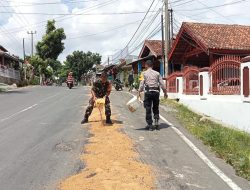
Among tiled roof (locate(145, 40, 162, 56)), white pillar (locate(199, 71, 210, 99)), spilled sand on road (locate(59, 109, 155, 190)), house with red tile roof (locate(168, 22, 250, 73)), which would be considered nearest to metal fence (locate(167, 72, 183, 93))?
house with red tile roof (locate(168, 22, 250, 73))

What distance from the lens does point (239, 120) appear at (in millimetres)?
13516

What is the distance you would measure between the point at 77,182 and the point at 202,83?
1174 cm

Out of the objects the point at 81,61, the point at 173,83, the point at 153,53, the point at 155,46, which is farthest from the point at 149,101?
the point at 81,61

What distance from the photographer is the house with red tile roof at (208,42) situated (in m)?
26.0

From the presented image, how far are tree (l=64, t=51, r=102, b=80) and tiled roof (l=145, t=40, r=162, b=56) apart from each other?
55037 mm

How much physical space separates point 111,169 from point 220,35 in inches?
855

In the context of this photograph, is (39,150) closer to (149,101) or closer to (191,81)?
(149,101)

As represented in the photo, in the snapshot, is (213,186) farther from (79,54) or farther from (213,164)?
(79,54)

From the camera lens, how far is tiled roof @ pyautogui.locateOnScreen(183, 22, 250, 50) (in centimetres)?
2616

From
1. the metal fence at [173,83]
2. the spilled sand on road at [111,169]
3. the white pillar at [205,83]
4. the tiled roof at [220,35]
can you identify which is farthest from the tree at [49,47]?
the spilled sand on road at [111,169]

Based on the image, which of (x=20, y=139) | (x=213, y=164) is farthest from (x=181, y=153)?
(x=20, y=139)

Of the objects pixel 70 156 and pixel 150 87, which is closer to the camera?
pixel 70 156

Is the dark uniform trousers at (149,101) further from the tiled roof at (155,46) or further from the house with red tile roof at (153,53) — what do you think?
the tiled roof at (155,46)

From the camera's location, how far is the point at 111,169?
7309mm
